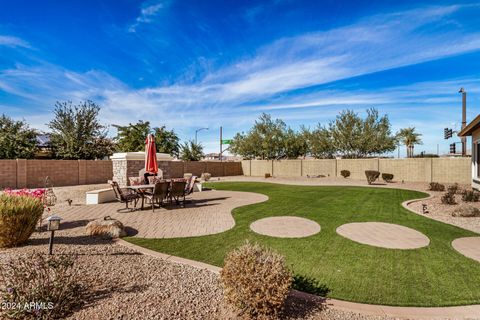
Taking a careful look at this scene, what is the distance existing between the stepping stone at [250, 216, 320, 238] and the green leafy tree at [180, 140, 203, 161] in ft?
78.4

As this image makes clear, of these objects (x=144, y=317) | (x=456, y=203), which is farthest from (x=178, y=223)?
(x=456, y=203)

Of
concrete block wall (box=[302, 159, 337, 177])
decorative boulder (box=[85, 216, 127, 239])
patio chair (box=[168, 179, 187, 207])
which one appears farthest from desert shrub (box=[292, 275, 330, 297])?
concrete block wall (box=[302, 159, 337, 177])

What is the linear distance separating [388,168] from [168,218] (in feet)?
67.5

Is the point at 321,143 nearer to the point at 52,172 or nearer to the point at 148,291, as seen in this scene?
the point at 52,172

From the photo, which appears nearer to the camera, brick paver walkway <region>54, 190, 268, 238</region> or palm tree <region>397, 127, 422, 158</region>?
brick paver walkway <region>54, 190, 268, 238</region>

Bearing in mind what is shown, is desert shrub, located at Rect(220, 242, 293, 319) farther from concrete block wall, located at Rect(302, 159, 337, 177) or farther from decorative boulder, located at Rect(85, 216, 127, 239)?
concrete block wall, located at Rect(302, 159, 337, 177)

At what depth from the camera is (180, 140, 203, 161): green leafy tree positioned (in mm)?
30078

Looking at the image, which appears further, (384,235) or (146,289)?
(384,235)

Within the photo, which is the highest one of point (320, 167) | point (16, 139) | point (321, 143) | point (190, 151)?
point (321, 143)

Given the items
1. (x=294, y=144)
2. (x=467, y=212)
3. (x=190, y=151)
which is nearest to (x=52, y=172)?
(x=190, y=151)

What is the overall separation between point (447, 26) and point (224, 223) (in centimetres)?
1267

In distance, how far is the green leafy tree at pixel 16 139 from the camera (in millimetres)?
19891

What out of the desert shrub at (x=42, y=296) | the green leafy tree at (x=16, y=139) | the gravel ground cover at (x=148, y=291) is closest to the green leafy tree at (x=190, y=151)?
the green leafy tree at (x=16, y=139)

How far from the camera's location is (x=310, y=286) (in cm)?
348
